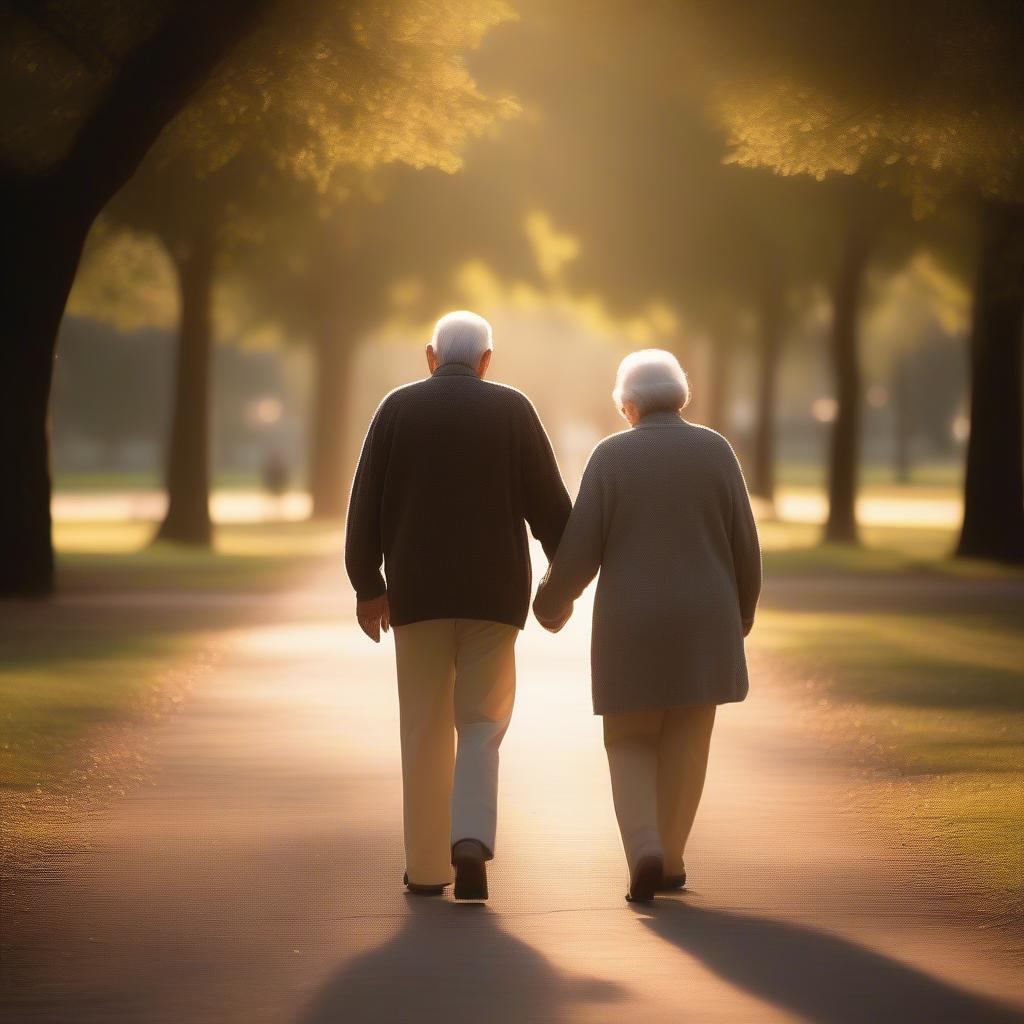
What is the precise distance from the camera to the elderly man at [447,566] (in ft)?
22.8

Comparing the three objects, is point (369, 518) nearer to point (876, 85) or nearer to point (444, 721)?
point (444, 721)

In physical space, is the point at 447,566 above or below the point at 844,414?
below

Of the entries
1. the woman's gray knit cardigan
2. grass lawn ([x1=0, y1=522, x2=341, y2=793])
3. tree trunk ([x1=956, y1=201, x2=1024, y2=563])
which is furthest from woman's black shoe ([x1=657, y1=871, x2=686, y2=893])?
tree trunk ([x1=956, y1=201, x2=1024, y2=563])

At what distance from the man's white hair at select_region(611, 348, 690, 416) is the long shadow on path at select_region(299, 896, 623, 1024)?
1.86m

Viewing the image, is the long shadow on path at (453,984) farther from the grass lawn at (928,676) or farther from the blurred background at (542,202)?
the blurred background at (542,202)

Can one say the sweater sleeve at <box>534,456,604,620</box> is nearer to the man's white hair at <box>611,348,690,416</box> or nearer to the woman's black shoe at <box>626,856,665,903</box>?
the man's white hair at <box>611,348,690,416</box>

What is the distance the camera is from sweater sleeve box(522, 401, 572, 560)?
7062mm

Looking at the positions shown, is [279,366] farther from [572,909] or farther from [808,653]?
[572,909]

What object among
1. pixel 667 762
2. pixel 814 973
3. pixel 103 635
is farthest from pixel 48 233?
pixel 814 973

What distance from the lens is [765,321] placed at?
130 ft

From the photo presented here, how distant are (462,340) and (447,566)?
79cm

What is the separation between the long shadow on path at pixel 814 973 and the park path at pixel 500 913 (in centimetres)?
1

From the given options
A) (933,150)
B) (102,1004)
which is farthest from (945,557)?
(102,1004)

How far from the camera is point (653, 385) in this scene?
7125mm
